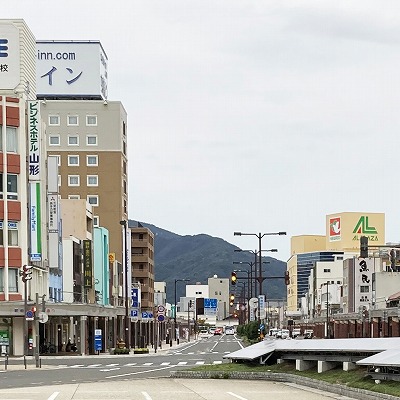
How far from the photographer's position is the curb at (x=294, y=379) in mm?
28453

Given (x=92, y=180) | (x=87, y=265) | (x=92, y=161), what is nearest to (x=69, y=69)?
(x=92, y=161)

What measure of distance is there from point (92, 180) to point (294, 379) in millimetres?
127594

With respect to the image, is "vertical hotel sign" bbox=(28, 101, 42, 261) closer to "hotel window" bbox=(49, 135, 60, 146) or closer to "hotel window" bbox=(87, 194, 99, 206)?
"hotel window" bbox=(87, 194, 99, 206)

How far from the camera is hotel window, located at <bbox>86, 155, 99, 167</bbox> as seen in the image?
165000 mm

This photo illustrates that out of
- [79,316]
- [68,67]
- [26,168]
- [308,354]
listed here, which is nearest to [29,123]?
[26,168]

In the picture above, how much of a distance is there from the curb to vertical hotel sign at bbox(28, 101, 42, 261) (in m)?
50.6

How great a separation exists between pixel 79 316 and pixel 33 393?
2679 inches

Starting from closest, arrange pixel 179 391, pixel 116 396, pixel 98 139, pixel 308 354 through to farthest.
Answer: pixel 116 396
pixel 179 391
pixel 308 354
pixel 98 139

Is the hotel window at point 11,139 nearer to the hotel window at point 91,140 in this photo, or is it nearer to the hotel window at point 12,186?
the hotel window at point 12,186

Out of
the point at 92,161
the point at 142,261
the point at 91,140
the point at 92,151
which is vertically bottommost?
the point at 142,261

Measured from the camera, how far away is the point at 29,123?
309ft

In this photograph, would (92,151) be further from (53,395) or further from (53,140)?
(53,395)

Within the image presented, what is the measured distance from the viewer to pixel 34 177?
9419 cm

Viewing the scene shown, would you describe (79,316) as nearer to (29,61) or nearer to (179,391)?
(29,61)
